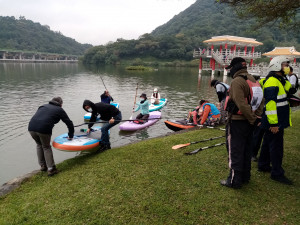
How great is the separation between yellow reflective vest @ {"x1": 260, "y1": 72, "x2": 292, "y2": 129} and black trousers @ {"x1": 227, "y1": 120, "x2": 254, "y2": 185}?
455 millimetres

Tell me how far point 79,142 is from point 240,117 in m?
4.85

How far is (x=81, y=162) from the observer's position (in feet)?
20.4

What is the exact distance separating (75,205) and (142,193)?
1255mm

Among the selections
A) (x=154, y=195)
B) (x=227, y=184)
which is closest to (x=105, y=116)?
(x=154, y=195)

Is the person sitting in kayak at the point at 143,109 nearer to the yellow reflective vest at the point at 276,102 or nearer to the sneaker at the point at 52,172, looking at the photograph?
the sneaker at the point at 52,172

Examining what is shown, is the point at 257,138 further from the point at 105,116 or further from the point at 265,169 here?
the point at 105,116

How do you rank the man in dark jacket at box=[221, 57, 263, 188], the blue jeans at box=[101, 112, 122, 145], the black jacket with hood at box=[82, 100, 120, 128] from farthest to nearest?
the blue jeans at box=[101, 112, 122, 145]
the black jacket with hood at box=[82, 100, 120, 128]
the man in dark jacket at box=[221, 57, 263, 188]

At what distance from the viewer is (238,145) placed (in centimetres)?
384

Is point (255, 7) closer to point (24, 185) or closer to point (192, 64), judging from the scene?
point (24, 185)

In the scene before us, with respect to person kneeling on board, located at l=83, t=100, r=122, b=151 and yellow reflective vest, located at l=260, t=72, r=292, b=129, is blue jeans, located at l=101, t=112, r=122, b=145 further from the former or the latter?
yellow reflective vest, located at l=260, t=72, r=292, b=129

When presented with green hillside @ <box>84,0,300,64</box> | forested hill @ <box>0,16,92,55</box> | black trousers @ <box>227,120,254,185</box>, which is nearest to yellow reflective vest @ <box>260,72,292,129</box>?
black trousers @ <box>227,120,254,185</box>

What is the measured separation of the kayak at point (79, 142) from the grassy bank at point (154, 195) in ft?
2.56

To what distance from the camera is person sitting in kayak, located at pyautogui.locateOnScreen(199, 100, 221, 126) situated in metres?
8.88

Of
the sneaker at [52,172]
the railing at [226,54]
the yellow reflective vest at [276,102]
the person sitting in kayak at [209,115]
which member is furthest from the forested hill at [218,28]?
the sneaker at [52,172]
